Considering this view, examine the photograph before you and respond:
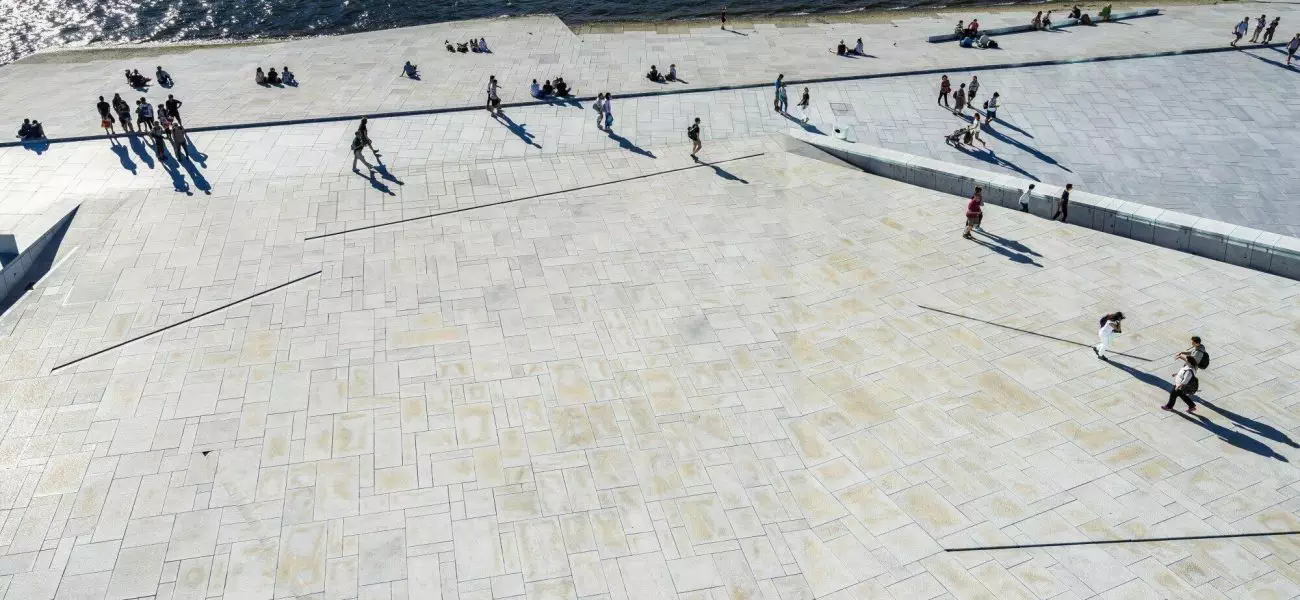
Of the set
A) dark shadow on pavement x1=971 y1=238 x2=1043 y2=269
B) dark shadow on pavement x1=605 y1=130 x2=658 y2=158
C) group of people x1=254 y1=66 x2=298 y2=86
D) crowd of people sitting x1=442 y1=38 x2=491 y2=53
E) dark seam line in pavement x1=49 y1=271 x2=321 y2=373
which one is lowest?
dark seam line in pavement x1=49 y1=271 x2=321 y2=373

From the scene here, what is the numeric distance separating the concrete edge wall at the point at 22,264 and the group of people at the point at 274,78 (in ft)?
32.2

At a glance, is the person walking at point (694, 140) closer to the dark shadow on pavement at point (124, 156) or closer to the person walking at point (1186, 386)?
the person walking at point (1186, 386)

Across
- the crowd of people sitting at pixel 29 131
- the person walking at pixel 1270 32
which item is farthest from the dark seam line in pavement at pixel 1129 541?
the person walking at pixel 1270 32

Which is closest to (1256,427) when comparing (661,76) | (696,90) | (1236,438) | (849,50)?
(1236,438)

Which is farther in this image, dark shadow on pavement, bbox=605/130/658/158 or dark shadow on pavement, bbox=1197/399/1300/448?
dark shadow on pavement, bbox=605/130/658/158

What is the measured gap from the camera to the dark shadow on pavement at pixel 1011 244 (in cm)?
1878

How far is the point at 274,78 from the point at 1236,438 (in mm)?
27784

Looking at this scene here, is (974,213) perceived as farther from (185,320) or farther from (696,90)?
(185,320)

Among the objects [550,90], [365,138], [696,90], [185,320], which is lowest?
[185,320]

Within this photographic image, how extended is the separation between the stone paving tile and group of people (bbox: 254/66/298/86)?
8694mm

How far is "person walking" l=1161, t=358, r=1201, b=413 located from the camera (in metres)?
13.6

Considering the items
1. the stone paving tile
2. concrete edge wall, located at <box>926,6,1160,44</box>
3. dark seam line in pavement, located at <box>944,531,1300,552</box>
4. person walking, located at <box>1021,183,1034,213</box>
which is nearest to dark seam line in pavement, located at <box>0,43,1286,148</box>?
concrete edge wall, located at <box>926,6,1160,44</box>

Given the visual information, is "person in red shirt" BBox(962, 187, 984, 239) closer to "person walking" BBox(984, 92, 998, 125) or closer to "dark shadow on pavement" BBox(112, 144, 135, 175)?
"person walking" BBox(984, 92, 998, 125)

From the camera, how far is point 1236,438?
13609 millimetres
